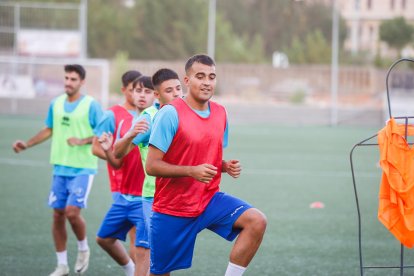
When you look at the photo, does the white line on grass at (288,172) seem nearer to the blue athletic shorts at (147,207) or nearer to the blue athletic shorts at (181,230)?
the blue athletic shorts at (147,207)

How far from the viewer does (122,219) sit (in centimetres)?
688

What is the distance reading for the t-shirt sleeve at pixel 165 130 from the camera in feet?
17.5

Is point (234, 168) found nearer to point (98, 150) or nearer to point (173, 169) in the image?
point (173, 169)

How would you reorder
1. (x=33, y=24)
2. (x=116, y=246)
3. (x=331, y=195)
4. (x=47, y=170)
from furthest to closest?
(x=33, y=24)
(x=47, y=170)
(x=331, y=195)
(x=116, y=246)

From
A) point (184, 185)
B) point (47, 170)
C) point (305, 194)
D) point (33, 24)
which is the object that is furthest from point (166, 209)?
point (33, 24)

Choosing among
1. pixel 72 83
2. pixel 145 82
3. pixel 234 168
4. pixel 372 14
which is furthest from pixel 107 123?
pixel 372 14

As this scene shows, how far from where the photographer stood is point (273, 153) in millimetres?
21500

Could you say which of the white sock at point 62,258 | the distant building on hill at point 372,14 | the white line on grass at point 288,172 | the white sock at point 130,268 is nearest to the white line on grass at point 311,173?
the white line on grass at point 288,172

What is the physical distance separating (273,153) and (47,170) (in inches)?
278

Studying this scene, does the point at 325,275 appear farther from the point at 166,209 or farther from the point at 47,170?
the point at 47,170

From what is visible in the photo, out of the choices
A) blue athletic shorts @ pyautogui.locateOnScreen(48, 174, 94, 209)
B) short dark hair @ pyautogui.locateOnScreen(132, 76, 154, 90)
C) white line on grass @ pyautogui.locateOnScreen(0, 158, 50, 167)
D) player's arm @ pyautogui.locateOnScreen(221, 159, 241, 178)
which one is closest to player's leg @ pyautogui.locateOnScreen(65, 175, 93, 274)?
blue athletic shorts @ pyautogui.locateOnScreen(48, 174, 94, 209)

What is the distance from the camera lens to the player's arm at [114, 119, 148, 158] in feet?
19.2

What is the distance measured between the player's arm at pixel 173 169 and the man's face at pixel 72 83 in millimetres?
3036

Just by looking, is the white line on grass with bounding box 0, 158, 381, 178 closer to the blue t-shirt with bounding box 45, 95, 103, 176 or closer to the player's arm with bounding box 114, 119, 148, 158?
the blue t-shirt with bounding box 45, 95, 103, 176
